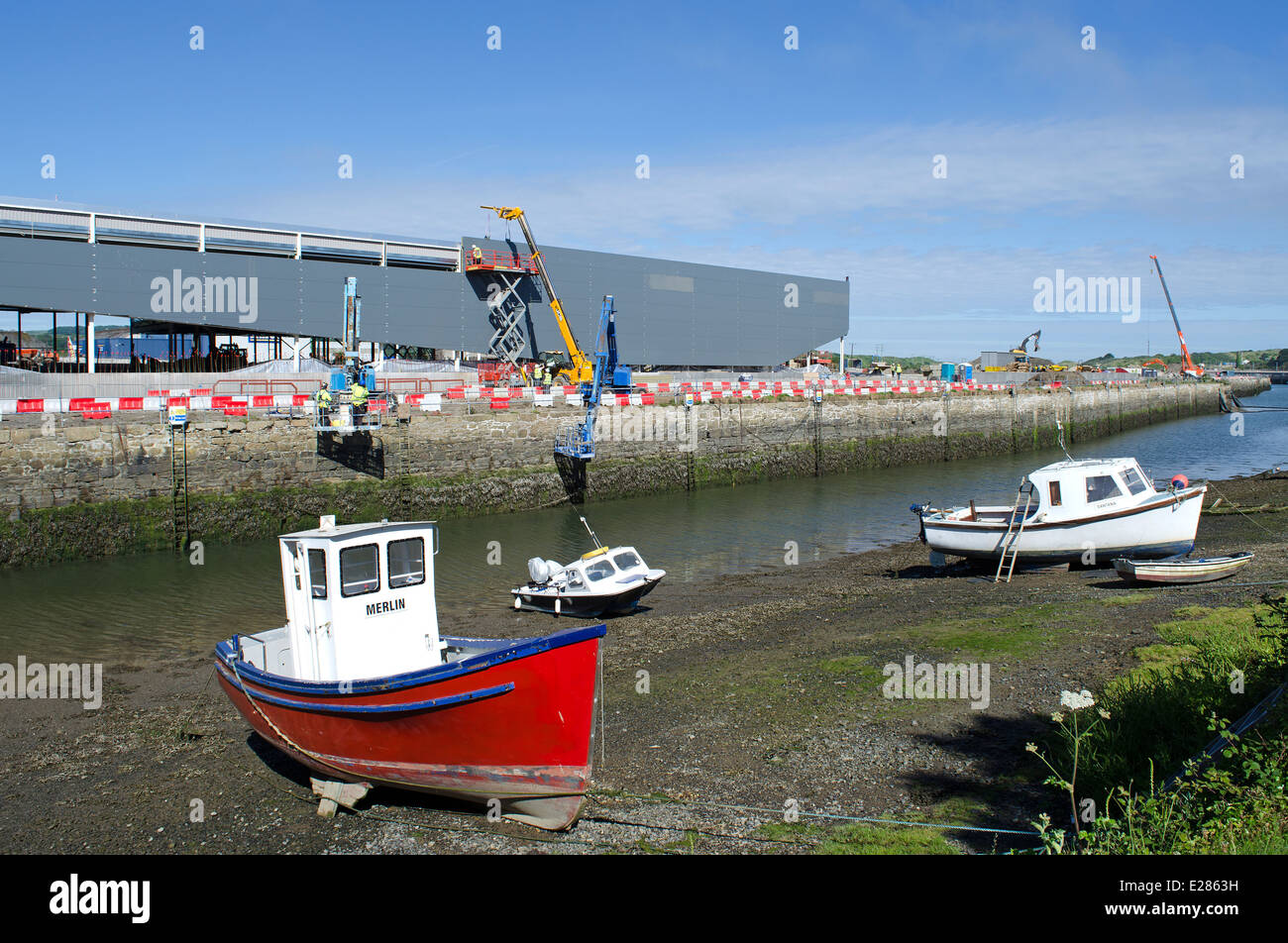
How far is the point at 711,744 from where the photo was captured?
36.8 feet

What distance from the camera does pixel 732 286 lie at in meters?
58.9

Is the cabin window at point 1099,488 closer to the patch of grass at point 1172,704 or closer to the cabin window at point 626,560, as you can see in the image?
the patch of grass at point 1172,704

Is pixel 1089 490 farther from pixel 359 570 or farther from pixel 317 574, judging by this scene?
pixel 317 574

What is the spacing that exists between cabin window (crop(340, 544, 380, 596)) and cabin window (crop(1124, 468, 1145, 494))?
18.0 meters

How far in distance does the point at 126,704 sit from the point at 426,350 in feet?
119

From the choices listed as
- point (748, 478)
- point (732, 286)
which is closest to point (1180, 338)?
point (732, 286)

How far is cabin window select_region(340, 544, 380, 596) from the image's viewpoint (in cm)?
A: 1030

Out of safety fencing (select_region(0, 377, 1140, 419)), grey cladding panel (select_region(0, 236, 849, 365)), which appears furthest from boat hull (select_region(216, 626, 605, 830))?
grey cladding panel (select_region(0, 236, 849, 365))

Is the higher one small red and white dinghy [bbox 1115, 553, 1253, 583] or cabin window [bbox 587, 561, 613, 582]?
small red and white dinghy [bbox 1115, 553, 1253, 583]

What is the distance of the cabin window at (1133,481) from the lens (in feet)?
68.1

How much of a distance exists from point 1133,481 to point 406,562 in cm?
1801

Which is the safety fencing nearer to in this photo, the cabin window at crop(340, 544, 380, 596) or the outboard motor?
the outboard motor
